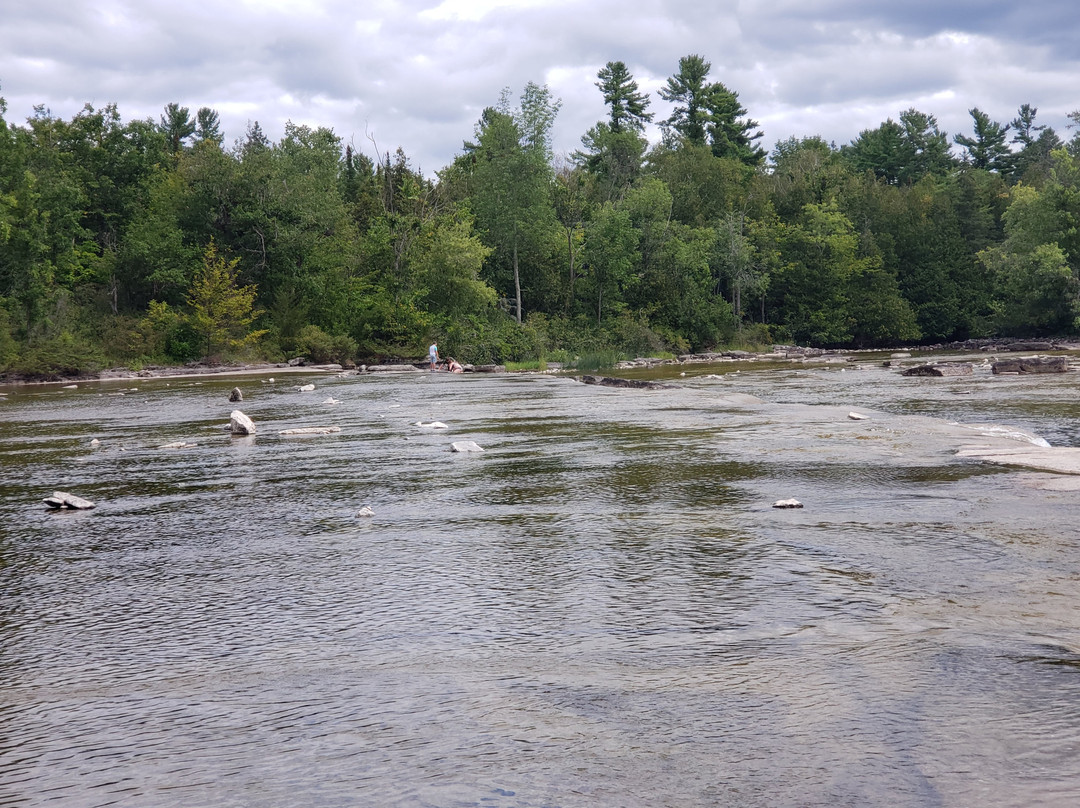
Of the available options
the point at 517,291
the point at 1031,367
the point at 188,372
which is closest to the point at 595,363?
the point at 517,291

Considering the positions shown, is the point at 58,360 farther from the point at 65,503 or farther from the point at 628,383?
the point at 65,503

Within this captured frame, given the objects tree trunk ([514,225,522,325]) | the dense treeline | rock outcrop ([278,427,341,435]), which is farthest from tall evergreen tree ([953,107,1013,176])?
rock outcrop ([278,427,341,435])

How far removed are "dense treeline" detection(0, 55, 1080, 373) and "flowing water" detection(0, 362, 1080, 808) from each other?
38.8m

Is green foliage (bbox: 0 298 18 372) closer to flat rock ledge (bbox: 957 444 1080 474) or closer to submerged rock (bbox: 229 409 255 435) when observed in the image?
submerged rock (bbox: 229 409 255 435)

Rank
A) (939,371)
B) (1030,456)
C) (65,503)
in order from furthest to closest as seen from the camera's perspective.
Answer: (939,371)
(1030,456)
(65,503)

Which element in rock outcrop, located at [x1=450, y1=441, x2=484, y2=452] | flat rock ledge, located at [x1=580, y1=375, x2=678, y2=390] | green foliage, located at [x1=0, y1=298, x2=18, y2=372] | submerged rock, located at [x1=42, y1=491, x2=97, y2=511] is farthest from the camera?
green foliage, located at [x1=0, y1=298, x2=18, y2=372]

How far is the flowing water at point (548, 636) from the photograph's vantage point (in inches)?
147

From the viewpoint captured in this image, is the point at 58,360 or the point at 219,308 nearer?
the point at 58,360

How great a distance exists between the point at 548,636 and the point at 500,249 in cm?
6295

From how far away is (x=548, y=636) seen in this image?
545cm

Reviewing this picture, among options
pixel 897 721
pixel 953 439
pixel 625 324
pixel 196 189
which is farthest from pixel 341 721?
pixel 625 324

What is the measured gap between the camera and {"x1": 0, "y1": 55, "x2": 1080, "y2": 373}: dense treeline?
5262cm

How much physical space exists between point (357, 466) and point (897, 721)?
9.74m

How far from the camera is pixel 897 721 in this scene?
162 inches
